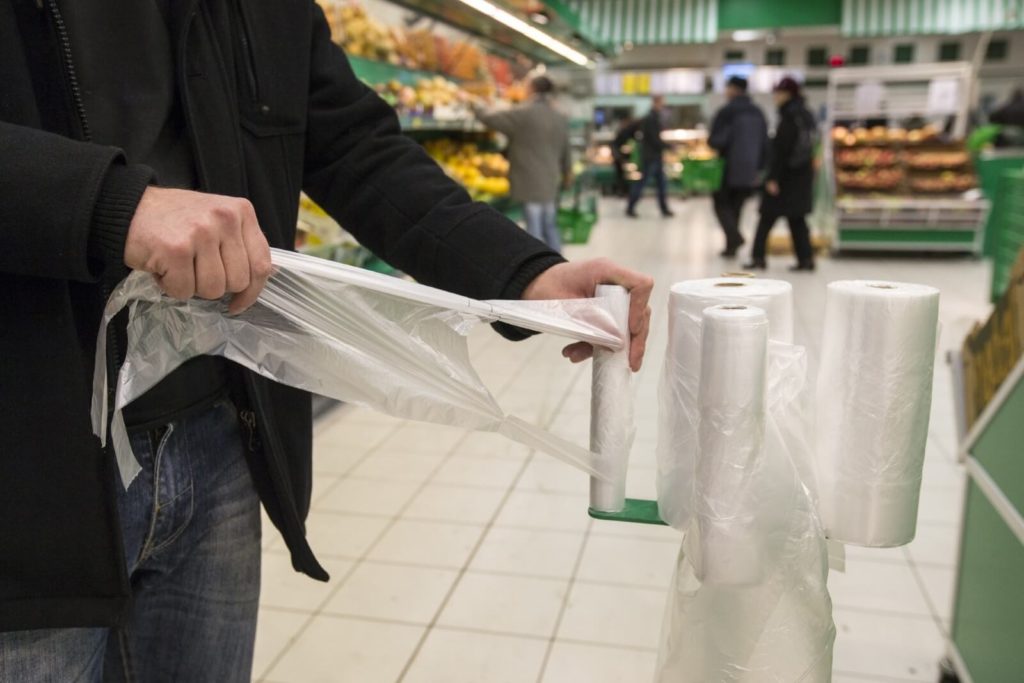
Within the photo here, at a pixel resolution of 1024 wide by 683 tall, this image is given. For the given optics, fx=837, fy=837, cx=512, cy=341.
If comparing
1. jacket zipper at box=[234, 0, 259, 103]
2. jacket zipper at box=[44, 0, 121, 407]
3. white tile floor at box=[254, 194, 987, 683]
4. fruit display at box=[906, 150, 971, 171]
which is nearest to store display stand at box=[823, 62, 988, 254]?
fruit display at box=[906, 150, 971, 171]

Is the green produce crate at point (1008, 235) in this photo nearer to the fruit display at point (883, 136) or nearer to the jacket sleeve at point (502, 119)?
the fruit display at point (883, 136)

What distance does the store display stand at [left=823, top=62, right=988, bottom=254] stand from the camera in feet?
25.7

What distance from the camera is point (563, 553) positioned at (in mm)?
2701

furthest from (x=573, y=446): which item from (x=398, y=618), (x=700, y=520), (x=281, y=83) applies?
(x=398, y=618)

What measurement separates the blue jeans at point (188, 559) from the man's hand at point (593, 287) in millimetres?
431


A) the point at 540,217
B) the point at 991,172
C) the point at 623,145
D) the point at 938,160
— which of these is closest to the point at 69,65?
the point at 540,217

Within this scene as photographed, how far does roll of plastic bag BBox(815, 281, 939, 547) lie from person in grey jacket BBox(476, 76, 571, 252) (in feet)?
18.7

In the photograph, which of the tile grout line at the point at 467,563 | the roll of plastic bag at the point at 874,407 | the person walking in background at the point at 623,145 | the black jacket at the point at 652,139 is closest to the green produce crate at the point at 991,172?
the black jacket at the point at 652,139

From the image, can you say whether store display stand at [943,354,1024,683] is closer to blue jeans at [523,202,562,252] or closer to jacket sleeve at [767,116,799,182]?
blue jeans at [523,202,562,252]

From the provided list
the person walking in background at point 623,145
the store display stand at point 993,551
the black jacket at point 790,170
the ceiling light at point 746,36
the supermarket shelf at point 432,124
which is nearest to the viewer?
the store display stand at point 993,551

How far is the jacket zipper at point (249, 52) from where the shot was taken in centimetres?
101

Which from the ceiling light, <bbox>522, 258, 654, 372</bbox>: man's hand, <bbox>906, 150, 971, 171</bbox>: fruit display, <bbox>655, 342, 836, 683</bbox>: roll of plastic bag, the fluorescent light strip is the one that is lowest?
<bbox>655, 342, 836, 683</bbox>: roll of plastic bag

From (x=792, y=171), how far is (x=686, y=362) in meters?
6.93

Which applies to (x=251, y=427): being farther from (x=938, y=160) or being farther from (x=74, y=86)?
(x=938, y=160)
